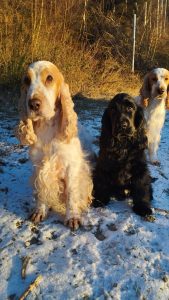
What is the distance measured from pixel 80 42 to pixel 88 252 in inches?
348

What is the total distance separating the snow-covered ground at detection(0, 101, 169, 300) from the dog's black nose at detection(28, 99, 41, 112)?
42.6 inches

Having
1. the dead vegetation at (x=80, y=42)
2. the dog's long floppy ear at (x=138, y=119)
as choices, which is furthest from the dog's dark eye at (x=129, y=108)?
the dead vegetation at (x=80, y=42)

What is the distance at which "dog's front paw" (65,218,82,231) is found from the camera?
12.0 ft

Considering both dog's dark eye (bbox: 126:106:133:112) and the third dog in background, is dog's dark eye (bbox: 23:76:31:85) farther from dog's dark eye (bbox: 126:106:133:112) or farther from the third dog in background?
the third dog in background

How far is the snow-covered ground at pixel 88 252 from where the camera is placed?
2919 mm

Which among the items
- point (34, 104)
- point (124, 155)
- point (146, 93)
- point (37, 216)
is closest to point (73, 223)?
point (37, 216)

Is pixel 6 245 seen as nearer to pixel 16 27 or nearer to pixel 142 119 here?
pixel 142 119

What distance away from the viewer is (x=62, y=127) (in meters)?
3.60

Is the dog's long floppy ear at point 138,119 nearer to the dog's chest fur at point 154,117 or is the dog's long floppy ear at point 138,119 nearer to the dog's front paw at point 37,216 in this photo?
the dog's front paw at point 37,216

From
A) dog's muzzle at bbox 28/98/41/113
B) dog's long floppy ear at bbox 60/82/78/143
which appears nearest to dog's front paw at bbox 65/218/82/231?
dog's long floppy ear at bbox 60/82/78/143

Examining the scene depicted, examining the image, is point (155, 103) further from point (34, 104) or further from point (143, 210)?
point (34, 104)

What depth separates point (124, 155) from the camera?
156 inches

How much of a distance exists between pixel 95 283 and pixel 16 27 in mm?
7345

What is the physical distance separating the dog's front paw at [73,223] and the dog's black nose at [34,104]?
1.06 m
